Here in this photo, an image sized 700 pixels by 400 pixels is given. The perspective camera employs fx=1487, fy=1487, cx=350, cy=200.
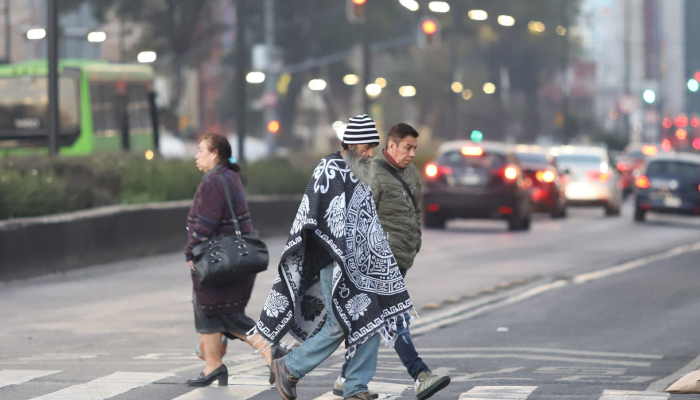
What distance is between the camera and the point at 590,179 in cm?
3516

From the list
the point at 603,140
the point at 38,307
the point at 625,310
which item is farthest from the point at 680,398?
the point at 603,140

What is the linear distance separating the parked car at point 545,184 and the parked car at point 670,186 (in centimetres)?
176

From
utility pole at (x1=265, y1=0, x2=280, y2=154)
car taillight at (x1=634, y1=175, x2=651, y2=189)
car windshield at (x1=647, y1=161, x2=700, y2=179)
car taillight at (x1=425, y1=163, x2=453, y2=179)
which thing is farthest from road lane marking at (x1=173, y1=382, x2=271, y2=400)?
utility pole at (x1=265, y1=0, x2=280, y2=154)

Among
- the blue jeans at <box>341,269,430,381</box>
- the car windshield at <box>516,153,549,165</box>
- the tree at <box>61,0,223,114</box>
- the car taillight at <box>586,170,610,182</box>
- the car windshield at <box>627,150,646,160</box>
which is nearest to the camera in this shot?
the blue jeans at <box>341,269,430,381</box>

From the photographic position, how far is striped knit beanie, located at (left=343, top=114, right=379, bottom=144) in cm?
783

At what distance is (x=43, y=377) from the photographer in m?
9.27

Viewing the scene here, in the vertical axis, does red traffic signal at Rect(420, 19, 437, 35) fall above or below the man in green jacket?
above

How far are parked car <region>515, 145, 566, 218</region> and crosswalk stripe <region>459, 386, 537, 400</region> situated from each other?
75.6 feet

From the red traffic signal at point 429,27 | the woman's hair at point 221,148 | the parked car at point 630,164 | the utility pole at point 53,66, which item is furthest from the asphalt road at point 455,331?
the parked car at point 630,164

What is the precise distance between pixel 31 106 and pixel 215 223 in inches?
924

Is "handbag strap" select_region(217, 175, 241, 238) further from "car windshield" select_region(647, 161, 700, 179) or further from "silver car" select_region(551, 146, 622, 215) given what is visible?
"silver car" select_region(551, 146, 622, 215)

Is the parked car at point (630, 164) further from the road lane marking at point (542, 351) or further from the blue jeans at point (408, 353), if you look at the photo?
the blue jeans at point (408, 353)

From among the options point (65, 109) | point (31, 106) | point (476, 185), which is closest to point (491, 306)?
point (476, 185)

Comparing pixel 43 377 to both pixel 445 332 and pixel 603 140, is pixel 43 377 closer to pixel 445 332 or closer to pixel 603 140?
pixel 445 332
